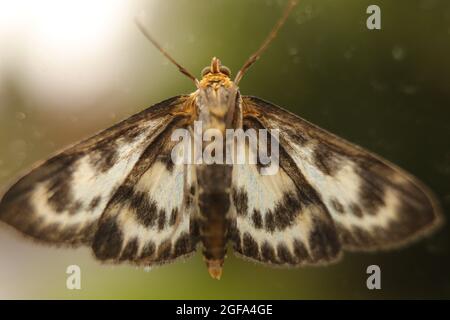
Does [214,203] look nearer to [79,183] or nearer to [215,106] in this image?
[215,106]

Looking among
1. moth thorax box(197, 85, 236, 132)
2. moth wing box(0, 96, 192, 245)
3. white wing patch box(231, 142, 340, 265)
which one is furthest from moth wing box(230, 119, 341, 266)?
moth wing box(0, 96, 192, 245)

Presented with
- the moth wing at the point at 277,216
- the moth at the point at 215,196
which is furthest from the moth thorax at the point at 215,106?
the moth wing at the point at 277,216

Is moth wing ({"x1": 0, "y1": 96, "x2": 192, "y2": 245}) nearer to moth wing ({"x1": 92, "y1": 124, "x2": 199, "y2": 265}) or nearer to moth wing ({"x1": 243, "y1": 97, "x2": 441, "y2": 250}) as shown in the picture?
moth wing ({"x1": 92, "y1": 124, "x2": 199, "y2": 265})

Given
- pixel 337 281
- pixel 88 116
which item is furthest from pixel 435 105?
pixel 88 116

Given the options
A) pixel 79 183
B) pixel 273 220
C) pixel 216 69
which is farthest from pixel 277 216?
pixel 79 183

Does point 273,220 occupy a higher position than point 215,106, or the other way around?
point 215,106

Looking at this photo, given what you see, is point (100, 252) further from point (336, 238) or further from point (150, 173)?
point (336, 238)
